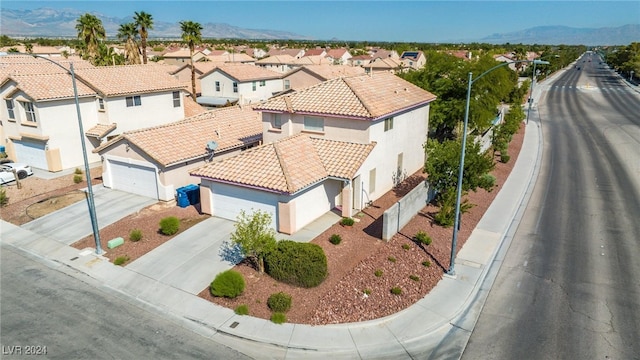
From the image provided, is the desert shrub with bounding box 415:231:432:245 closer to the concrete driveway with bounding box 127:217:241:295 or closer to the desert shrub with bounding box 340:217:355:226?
the desert shrub with bounding box 340:217:355:226

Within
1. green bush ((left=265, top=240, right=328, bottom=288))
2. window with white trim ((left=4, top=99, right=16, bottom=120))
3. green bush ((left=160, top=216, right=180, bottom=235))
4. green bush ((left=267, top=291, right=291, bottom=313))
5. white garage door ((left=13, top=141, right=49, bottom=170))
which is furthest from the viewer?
window with white trim ((left=4, top=99, right=16, bottom=120))

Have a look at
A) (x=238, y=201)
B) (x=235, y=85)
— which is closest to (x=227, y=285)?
Answer: (x=238, y=201)

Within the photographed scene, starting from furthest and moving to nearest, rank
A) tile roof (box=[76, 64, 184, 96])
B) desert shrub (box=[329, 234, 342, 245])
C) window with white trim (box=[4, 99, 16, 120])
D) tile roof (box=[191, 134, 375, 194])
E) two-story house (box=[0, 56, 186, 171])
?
tile roof (box=[76, 64, 184, 96])
window with white trim (box=[4, 99, 16, 120])
two-story house (box=[0, 56, 186, 171])
tile roof (box=[191, 134, 375, 194])
desert shrub (box=[329, 234, 342, 245])

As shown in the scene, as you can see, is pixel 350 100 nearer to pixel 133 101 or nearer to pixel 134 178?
pixel 134 178

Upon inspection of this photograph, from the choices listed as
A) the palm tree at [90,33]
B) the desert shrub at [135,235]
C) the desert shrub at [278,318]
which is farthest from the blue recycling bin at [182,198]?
the palm tree at [90,33]

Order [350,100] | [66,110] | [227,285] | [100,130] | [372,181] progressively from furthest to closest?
[100,130], [66,110], [350,100], [372,181], [227,285]

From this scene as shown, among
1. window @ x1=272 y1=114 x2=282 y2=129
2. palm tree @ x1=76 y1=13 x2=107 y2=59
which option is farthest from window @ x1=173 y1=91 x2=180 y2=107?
palm tree @ x1=76 y1=13 x2=107 y2=59

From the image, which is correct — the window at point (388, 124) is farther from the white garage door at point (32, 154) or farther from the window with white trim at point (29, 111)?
the window with white trim at point (29, 111)
